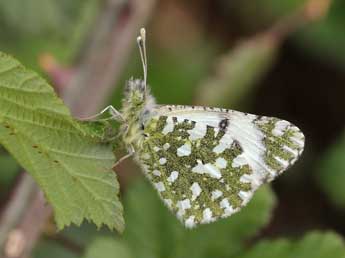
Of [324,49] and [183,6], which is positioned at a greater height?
[183,6]

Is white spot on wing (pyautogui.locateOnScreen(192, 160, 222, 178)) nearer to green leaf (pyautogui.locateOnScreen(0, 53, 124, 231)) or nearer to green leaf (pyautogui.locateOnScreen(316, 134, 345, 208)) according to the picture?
green leaf (pyautogui.locateOnScreen(0, 53, 124, 231))

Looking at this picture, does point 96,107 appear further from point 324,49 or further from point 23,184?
point 324,49

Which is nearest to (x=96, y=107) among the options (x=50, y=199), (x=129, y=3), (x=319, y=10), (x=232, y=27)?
(x=129, y=3)

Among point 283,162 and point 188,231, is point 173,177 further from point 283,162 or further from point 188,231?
point 283,162

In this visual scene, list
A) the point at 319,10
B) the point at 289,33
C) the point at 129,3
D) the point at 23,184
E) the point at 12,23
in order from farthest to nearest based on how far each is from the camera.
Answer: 1. the point at 289,33
2. the point at 319,10
3. the point at 12,23
4. the point at 129,3
5. the point at 23,184

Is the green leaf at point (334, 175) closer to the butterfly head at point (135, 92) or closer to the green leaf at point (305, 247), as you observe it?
the green leaf at point (305, 247)

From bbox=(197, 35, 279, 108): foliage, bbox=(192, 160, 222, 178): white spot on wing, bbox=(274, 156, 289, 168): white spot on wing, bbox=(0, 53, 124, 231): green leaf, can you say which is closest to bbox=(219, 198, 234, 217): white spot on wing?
bbox=(192, 160, 222, 178): white spot on wing

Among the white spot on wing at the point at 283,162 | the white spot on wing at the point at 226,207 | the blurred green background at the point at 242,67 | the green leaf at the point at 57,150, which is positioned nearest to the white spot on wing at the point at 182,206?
the white spot on wing at the point at 226,207
